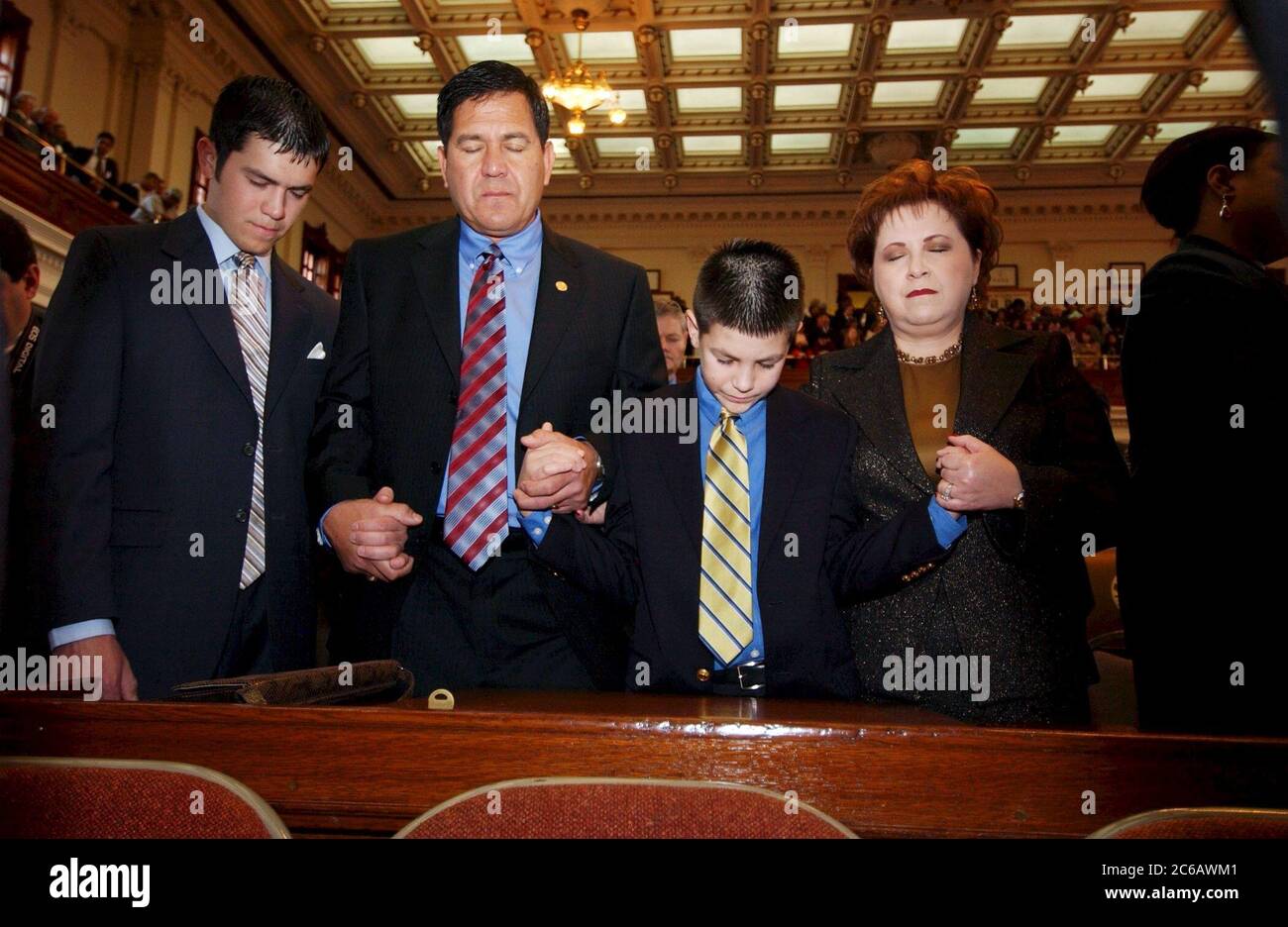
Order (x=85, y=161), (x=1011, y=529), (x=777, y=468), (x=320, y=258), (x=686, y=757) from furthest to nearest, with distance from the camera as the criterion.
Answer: (x=320, y=258) < (x=85, y=161) < (x=777, y=468) < (x=1011, y=529) < (x=686, y=757)

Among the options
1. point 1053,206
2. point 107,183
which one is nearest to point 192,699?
point 107,183

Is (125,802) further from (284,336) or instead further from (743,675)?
(284,336)

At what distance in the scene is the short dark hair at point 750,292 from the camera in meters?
1.63

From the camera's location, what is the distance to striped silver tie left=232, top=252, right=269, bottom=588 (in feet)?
6.50

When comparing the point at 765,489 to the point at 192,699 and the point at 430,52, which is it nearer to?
the point at 192,699

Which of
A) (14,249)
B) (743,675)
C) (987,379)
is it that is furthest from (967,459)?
(14,249)

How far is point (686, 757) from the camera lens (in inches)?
43.4

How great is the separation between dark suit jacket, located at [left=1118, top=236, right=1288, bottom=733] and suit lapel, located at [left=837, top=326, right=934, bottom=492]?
1.40 ft

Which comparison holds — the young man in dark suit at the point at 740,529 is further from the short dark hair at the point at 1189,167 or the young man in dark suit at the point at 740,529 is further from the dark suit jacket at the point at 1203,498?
the short dark hair at the point at 1189,167

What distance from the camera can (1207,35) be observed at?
1155cm

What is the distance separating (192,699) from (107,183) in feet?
31.0

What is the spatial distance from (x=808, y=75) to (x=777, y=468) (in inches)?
480

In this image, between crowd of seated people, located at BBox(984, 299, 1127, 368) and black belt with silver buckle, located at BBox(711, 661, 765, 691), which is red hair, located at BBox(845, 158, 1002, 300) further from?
crowd of seated people, located at BBox(984, 299, 1127, 368)

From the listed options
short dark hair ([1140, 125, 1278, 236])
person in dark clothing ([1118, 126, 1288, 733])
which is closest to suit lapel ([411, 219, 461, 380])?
person in dark clothing ([1118, 126, 1288, 733])
